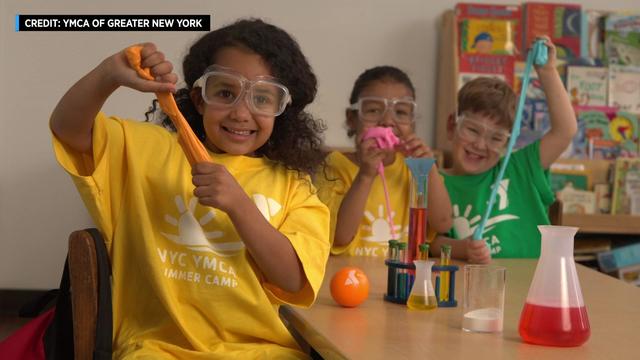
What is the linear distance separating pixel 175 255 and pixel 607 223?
9.44 ft

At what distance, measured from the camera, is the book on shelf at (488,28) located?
4160 mm

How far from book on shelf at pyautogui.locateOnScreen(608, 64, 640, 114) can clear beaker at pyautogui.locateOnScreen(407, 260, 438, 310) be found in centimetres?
307

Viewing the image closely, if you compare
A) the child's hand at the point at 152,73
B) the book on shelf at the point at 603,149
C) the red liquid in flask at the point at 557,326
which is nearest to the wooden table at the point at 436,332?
the red liquid in flask at the point at 557,326

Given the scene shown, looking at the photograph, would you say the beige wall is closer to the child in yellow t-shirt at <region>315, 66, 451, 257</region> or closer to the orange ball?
the child in yellow t-shirt at <region>315, 66, 451, 257</region>

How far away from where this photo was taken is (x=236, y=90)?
1.76 metres

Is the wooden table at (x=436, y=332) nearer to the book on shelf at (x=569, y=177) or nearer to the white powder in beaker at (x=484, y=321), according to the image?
the white powder in beaker at (x=484, y=321)

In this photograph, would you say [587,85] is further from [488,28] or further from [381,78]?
[381,78]

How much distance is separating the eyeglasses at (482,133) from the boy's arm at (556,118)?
0.16 metres

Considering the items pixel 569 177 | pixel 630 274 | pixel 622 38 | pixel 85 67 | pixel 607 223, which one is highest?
pixel 622 38

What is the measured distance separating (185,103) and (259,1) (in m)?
2.30

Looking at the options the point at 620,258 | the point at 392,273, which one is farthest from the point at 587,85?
the point at 392,273

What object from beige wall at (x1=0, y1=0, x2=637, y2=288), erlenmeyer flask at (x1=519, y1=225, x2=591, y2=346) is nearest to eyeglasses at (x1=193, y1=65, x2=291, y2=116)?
erlenmeyer flask at (x1=519, y1=225, x2=591, y2=346)

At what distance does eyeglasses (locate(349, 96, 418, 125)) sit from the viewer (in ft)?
8.68

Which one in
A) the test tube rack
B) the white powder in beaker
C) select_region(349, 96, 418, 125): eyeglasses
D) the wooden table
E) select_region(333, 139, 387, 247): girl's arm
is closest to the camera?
the wooden table
